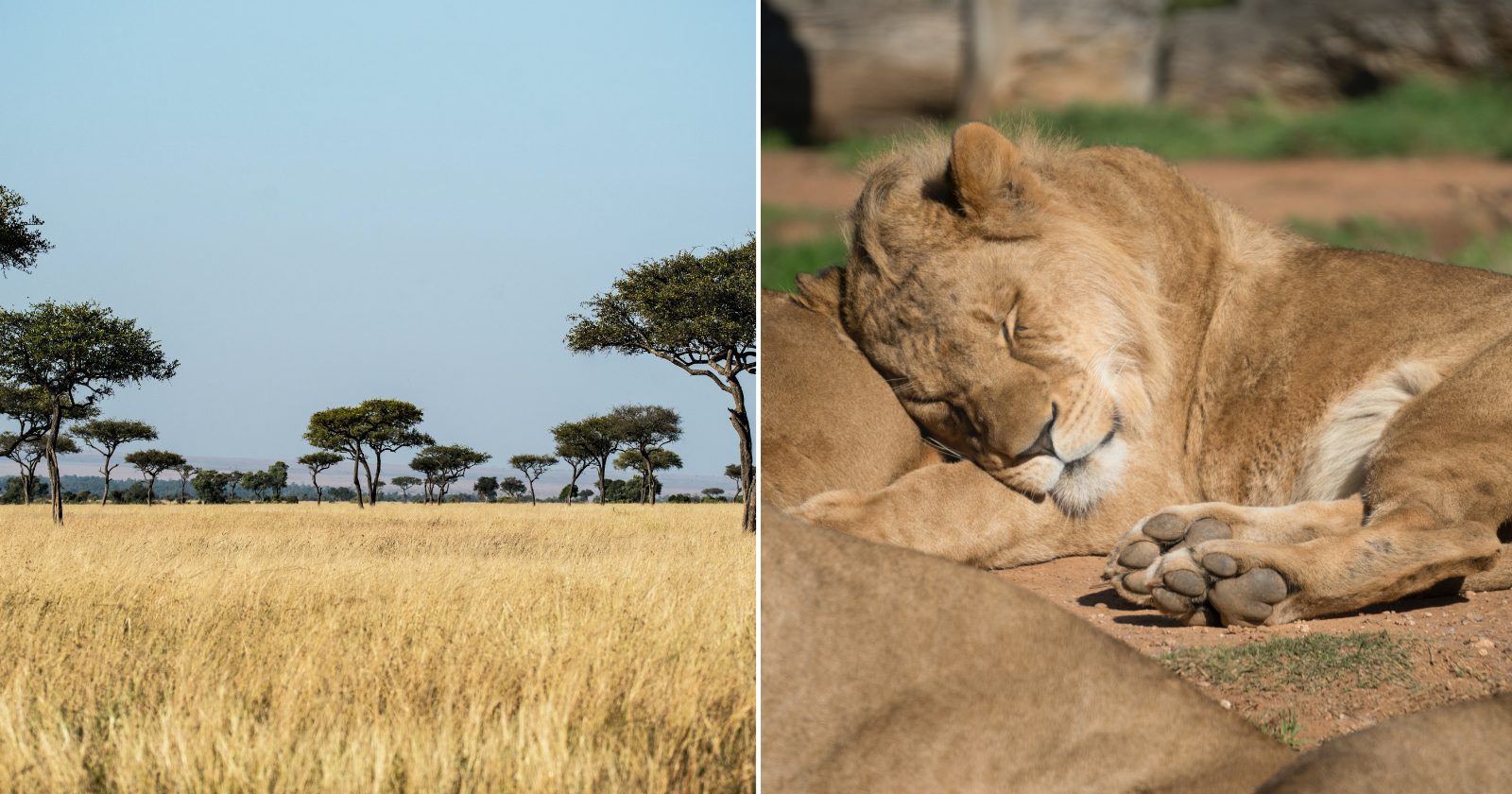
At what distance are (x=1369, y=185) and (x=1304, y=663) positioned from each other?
83 centimetres

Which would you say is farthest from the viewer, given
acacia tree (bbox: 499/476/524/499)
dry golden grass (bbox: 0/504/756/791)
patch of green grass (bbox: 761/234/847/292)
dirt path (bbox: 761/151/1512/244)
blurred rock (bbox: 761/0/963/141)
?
acacia tree (bbox: 499/476/524/499)

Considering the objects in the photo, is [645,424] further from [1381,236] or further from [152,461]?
[1381,236]

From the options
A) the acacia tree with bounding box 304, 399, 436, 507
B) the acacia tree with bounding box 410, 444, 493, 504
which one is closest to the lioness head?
the acacia tree with bounding box 304, 399, 436, 507

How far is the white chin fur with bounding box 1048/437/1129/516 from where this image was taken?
146 inches

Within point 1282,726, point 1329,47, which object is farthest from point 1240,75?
point 1282,726

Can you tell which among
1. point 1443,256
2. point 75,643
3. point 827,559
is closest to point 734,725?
point 827,559

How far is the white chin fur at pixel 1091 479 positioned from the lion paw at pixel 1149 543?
1.18 feet

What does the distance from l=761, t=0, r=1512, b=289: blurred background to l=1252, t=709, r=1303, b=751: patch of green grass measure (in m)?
0.85

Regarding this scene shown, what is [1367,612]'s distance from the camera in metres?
3.24

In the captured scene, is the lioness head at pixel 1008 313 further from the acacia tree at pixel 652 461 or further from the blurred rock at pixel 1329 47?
the acacia tree at pixel 652 461

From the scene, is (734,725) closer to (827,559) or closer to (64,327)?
(827,559)

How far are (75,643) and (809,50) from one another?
12.4 feet

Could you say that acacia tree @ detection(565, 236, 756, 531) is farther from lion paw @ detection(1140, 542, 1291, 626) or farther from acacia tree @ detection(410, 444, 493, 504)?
acacia tree @ detection(410, 444, 493, 504)

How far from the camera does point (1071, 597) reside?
3.48 meters
